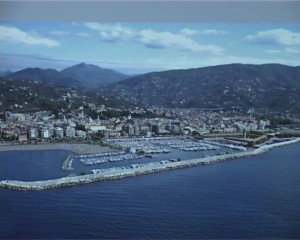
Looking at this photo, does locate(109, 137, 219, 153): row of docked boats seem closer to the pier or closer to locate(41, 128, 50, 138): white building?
the pier

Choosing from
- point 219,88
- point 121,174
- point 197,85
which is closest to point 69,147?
point 121,174

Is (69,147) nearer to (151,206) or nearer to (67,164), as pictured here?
(67,164)

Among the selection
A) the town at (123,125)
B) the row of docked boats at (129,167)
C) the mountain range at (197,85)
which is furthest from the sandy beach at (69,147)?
the mountain range at (197,85)

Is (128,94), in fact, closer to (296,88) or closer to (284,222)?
(296,88)

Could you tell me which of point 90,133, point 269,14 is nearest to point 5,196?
point 90,133

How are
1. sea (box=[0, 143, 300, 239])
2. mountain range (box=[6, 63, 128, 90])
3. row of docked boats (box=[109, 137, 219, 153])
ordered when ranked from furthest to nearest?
row of docked boats (box=[109, 137, 219, 153]) < mountain range (box=[6, 63, 128, 90]) < sea (box=[0, 143, 300, 239])

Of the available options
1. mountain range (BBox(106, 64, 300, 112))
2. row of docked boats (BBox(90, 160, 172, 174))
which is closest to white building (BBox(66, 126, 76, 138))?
row of docked boats (BBox(90, 160, 172, 174))
